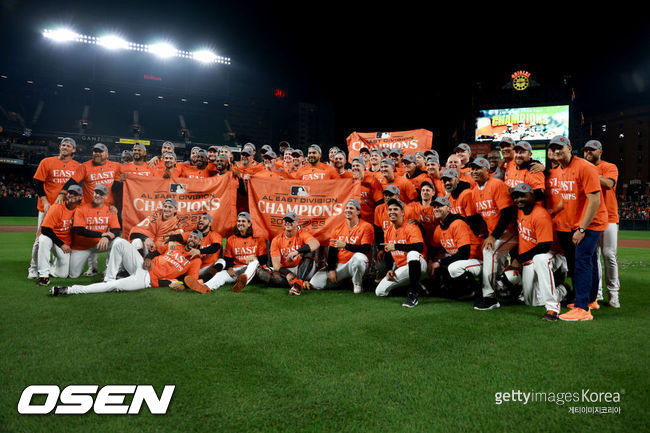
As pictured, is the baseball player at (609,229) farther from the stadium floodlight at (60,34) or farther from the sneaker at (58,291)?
the stadium floodlight at (60,34)

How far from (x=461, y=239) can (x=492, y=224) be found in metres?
0.48

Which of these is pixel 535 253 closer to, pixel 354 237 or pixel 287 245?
pixel 354 237

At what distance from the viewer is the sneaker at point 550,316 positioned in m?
4.49

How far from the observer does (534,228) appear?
498 cm

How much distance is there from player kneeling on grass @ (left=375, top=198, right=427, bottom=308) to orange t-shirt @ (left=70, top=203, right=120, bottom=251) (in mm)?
4888

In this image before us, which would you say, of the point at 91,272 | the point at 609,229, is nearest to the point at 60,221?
the point at 91,272

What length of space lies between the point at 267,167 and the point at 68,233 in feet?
12.9

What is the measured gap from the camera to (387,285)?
5.92m

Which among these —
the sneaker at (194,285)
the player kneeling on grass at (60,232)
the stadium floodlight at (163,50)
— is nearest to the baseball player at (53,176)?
the player kneeling on grass at (60,232)

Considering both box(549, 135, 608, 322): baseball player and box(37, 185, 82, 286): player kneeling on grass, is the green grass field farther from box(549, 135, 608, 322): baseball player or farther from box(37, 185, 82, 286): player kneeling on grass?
box(37, 185, 82, 286): player kneeling on grass

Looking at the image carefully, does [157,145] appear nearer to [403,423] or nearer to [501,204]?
[501,204]

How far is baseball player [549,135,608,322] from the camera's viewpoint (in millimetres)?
4539

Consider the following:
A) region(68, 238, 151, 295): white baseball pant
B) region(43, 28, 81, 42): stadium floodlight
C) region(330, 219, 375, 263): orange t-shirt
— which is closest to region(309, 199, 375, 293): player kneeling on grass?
region(330, 219, 375, 263): orange t-shirt

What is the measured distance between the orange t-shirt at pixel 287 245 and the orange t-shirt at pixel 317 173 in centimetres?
140
